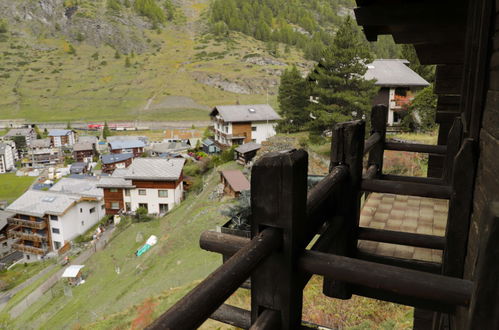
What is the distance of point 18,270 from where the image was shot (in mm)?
30156

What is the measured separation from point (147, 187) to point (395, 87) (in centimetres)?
2323

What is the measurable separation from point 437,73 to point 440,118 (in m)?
1.94

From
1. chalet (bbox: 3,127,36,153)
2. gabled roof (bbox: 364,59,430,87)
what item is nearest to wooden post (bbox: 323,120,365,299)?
gabled roof (bbox: 364,59,430,87)

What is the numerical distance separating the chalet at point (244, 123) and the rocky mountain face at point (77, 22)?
312 ft

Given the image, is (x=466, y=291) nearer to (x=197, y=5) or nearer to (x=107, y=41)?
(x=107, y=41)

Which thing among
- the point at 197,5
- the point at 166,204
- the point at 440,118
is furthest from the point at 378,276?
the point at 197,5

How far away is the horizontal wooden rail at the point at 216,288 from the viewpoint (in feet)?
3.38

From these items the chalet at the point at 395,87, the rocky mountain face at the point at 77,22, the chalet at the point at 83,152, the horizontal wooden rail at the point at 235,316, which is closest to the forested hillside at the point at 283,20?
the rocky mountain face at the point at 77,22

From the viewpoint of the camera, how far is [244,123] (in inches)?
1608

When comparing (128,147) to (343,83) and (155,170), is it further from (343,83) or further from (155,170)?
(343,83)

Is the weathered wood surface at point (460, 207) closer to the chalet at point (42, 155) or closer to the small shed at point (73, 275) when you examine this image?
the small shed at point (73, 275)

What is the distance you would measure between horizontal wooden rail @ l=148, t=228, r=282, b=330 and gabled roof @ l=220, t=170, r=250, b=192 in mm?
21973

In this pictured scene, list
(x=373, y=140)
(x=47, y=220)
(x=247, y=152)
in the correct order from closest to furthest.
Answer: (x=373, y=140)
(x=247, y=152)
(x=47, y=220)

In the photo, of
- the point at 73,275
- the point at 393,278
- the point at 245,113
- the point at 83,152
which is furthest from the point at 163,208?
the point at 83,152
